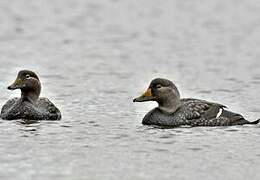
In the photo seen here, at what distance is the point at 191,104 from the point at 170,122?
0.74 m

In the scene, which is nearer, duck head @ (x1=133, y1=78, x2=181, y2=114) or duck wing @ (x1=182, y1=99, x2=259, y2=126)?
duck wing @ (x1=182, y1=99, x2=259, y2=126)

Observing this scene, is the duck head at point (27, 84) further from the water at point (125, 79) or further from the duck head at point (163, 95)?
the duck head at point (163, 95)

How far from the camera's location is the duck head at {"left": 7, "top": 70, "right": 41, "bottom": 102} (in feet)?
69.7

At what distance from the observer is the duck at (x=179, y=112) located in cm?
A: 2036

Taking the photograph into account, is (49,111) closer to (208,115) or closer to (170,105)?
(170,105)

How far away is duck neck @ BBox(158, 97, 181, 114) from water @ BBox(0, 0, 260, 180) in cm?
67

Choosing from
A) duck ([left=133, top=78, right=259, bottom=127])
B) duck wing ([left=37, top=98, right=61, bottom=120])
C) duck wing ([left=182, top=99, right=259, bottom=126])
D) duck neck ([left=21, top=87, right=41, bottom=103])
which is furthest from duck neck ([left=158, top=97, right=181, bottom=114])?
duck neck ([left=21, top=87, right=41, bottom=103])

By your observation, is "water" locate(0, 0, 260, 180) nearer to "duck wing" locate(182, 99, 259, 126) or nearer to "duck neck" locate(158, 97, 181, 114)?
"duck wing" locate(182, 99, 259, 126)

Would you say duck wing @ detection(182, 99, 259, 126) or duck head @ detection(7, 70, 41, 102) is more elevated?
duck head @ detection(7, 70, 41, 102)

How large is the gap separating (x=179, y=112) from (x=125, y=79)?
669 centimetres

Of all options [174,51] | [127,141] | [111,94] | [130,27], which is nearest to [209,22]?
[130,27]

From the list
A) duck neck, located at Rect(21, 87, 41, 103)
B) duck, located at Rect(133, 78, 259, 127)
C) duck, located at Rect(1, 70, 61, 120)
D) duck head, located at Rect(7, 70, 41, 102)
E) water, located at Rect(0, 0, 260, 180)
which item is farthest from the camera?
duck neck, located at Rect(21, 87, 41, 103)

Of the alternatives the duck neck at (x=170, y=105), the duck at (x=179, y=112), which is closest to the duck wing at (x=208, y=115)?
the duck at (x=179, y=112)

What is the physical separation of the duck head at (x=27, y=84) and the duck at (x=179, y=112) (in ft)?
8.00
